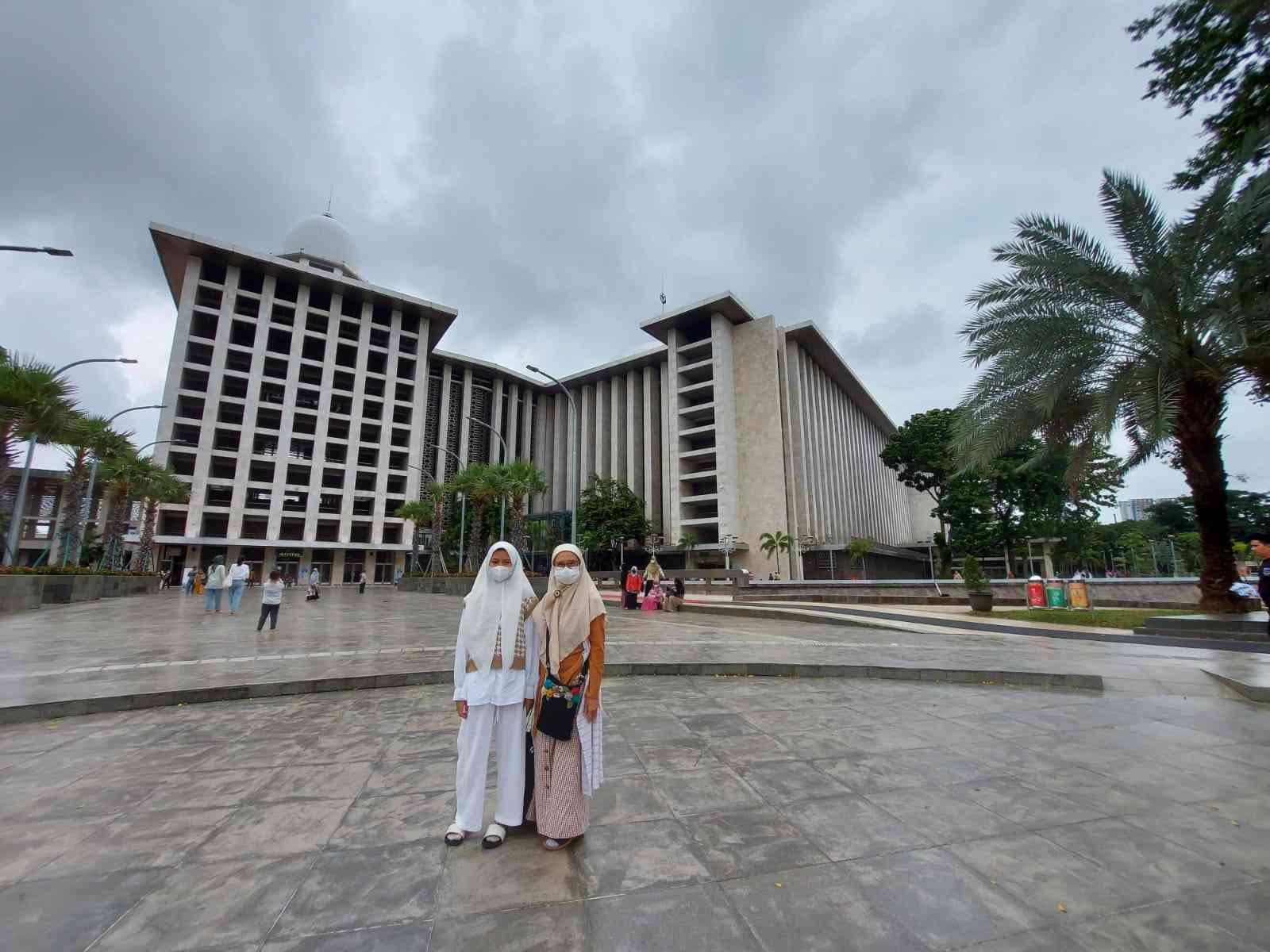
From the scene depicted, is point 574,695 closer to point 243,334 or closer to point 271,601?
point 271,601

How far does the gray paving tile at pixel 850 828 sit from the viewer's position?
109 inches

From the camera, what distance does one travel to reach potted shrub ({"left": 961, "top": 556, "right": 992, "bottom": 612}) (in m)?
15.9

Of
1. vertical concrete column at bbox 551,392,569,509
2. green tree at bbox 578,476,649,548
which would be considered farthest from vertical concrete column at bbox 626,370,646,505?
vertical concrete column at bbox 551,392,569,509

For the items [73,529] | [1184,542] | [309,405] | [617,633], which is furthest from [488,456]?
[1184,542]

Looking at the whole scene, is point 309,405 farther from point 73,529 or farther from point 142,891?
point 142,891

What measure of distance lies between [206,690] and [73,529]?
86.5 feet

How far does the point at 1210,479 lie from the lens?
1134 cm

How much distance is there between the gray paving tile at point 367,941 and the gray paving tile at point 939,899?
1803 mm

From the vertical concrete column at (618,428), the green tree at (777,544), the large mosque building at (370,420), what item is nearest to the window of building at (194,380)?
the large mosque building at (370,420)

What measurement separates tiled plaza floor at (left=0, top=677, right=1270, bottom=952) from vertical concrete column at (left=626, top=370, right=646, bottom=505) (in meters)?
55.2

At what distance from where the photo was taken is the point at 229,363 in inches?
1927

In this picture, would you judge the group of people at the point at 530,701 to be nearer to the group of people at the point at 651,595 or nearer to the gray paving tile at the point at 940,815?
the gray paving tile at the point at 940,815

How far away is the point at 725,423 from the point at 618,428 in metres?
16.1

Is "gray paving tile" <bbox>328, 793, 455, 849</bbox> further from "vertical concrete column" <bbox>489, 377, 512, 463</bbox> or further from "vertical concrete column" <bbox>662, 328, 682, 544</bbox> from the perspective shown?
"vertical concrete column" <bbox>489, 377, 512, 463</bbox>
